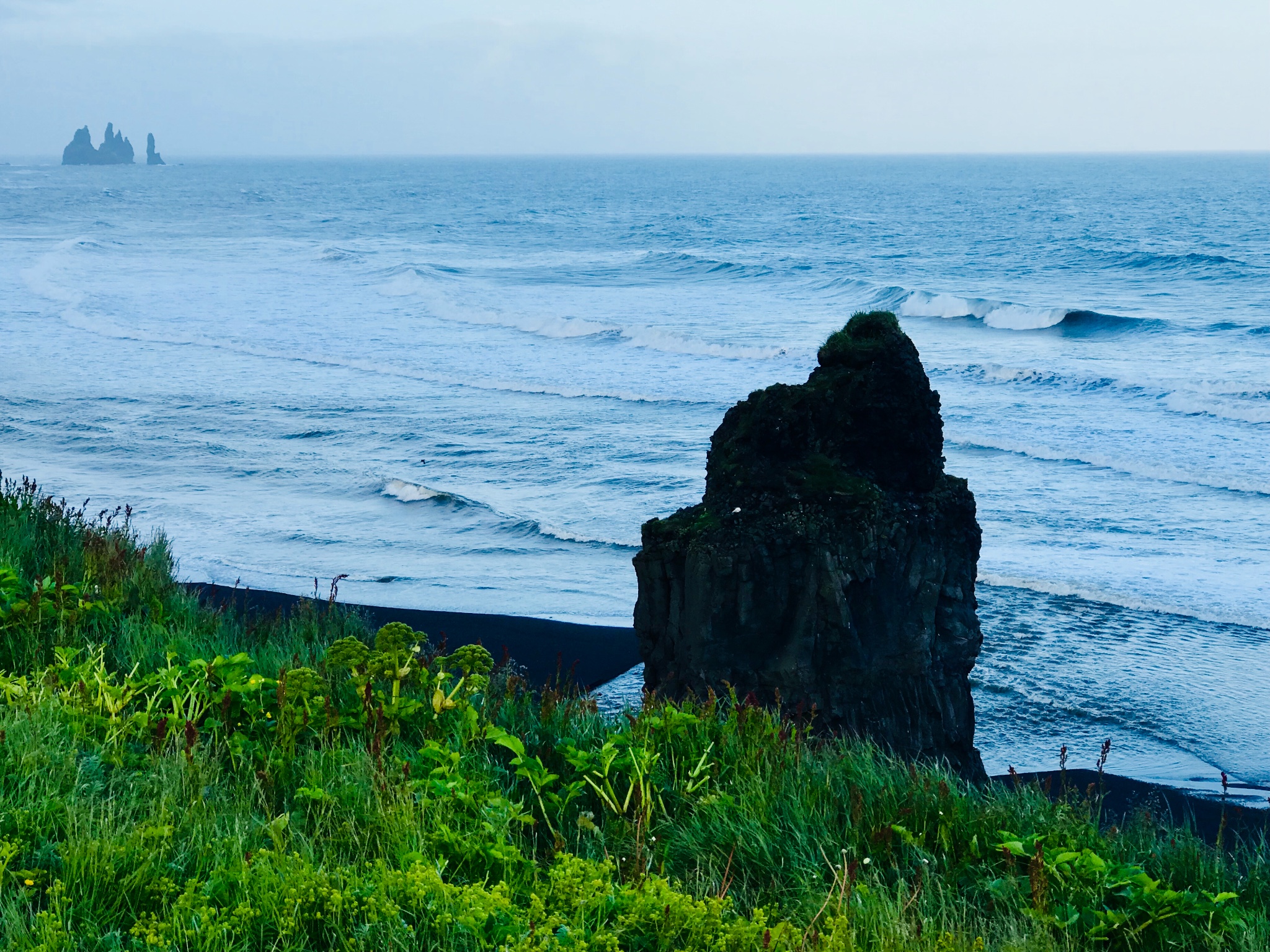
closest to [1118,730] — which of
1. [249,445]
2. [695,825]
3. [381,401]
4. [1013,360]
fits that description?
[695,825]

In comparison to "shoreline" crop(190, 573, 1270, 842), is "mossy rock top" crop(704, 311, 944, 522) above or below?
above

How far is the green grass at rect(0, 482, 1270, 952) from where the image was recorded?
315cm

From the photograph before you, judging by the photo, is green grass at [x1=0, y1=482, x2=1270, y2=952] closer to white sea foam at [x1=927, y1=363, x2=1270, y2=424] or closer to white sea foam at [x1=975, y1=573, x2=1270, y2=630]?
white sea foam at [x1=975, y1=573, x2=1270, y2=630]

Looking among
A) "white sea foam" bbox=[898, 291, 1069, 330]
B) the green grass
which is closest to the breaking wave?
the green grass

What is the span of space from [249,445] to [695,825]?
48.1ft

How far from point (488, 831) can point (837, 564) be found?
275 cm

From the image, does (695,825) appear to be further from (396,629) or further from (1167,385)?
(1167,385)

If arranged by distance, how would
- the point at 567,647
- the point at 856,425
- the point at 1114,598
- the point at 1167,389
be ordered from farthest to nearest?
the point at 1167,389 < the point at 1114,598 < the point at 567,647 < the point at 856,425

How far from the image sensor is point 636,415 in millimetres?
19719

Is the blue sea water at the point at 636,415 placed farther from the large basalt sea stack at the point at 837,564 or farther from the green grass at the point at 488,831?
the green grass at the point at 488,831

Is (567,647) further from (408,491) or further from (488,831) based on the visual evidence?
(408,491)

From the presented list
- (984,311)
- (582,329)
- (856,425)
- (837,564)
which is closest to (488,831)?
(837,564)

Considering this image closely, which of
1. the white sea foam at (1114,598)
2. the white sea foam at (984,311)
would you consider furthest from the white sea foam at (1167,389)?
the white sea foam at (1114,598)

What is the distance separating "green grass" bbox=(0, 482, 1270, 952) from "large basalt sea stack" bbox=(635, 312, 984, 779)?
821 millimetres
